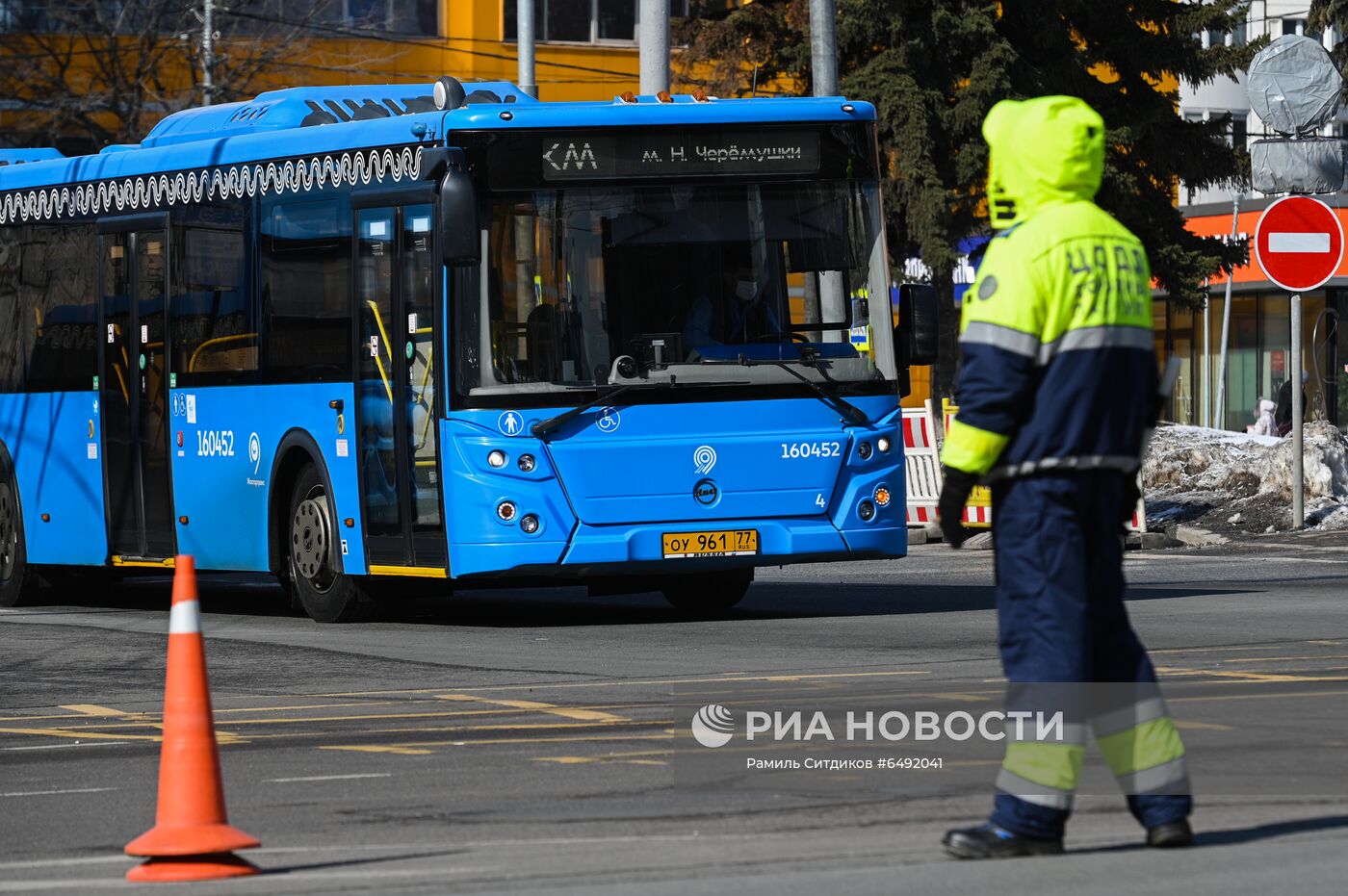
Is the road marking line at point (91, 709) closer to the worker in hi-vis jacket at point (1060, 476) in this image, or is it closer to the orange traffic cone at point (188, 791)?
the orange traffic cone at point (188, 791)

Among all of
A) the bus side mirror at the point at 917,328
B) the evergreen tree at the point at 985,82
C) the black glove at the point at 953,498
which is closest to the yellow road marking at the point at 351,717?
the black glove at the point at 953,498

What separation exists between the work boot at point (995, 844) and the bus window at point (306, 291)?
9.95 meters

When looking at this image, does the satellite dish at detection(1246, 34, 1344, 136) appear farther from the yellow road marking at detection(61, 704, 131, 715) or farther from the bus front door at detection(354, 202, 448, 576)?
the yellow road marking at detection(61, 704, 131, 715)

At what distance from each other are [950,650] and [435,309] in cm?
391

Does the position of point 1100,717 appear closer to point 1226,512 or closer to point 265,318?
point 265,318

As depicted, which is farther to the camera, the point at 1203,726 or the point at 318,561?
the point at 318,561

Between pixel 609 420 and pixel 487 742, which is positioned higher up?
pixel 609 420

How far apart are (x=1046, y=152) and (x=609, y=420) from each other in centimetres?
847

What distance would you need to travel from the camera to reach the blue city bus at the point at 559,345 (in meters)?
14.9

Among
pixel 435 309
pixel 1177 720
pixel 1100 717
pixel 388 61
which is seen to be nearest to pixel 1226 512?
pixel 435 309

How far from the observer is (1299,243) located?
23453 mm

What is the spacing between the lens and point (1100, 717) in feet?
21.3

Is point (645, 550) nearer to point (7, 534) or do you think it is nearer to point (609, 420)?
point (609, 420)

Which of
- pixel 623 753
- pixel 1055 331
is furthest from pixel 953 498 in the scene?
pixel 623 753
